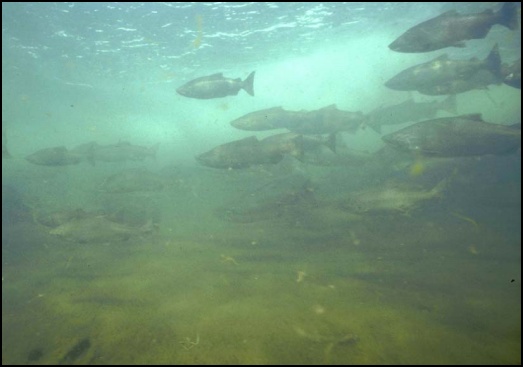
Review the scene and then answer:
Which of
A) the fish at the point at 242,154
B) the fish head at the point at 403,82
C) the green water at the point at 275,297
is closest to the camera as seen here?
the green water at the point at 275,297

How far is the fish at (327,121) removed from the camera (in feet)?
38.2

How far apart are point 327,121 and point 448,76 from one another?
4.28 m

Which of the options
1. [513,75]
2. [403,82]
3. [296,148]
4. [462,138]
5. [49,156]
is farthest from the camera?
[49,156]

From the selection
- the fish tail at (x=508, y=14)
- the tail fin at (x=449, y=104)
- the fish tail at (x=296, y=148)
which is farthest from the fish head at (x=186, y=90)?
the tail fin at (x=449, y=104)

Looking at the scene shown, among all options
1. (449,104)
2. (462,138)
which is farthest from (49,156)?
(449,104)

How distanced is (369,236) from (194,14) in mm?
19372

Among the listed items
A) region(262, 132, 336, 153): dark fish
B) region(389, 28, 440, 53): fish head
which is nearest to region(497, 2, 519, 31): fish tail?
region(389, 28, 440, 53): fish head

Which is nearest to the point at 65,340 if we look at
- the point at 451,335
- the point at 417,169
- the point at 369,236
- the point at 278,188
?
the point at 451,335

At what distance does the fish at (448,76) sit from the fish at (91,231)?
9.53 meters

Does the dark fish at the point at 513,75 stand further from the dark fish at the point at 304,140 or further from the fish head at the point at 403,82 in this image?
the dark fish at the point at 304,140

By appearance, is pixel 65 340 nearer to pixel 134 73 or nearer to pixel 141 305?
pixel 141 305

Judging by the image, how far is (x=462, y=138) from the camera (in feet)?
21.4

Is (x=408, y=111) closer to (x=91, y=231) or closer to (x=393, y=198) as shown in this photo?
(x=393, y=198)

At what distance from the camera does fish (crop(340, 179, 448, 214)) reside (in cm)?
762
